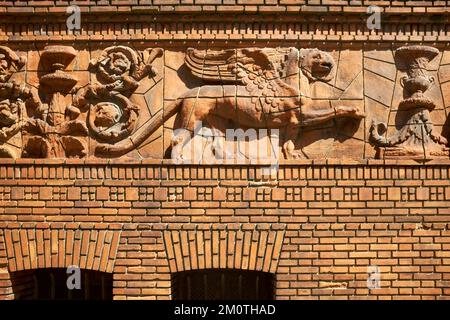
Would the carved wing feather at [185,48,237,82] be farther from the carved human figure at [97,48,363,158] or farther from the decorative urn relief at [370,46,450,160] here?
the decorative urn relief at [370,46,450,160]

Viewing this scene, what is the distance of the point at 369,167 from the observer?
453cm

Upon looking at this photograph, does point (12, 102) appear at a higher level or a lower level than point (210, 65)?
lower

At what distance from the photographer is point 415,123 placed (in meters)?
4.58

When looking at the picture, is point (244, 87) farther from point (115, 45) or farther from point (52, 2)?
point (52, 2)

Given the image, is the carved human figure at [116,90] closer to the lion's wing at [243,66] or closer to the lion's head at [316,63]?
the lion's wing at [243,66]

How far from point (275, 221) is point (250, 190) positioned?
35cm

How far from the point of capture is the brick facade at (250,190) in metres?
4.48

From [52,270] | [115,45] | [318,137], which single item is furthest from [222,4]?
[52,270]

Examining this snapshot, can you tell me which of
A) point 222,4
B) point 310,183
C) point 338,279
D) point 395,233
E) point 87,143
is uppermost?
point 222,4

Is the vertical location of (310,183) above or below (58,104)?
below

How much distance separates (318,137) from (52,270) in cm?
286

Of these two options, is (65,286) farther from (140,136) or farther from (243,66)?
(243,66)

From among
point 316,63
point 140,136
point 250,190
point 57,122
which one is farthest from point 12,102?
point 316,63

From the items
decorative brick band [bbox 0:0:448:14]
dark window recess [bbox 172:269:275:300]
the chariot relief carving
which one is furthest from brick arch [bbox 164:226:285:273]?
decorative brick band [bbox 0:0:448:14]
